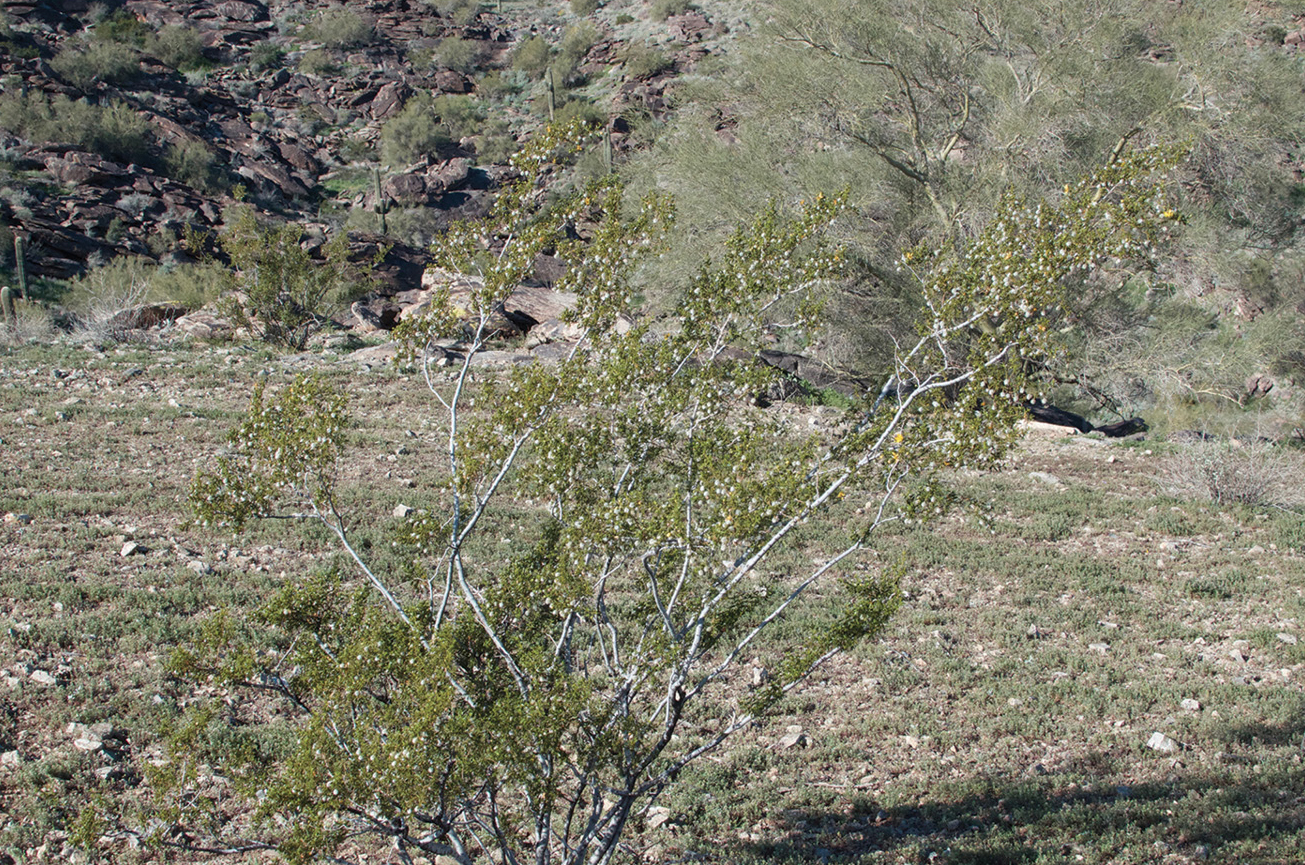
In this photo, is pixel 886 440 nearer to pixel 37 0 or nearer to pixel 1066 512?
pixel 1066 512

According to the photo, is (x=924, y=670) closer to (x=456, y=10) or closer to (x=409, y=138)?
(x=409, y=138)

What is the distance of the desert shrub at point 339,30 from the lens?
39188 mm

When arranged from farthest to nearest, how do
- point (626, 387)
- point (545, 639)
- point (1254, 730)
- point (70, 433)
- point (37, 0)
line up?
point (37, 0) → point (70, 433) → point (1254, 730) → point (545, 639) → point (626, 387)

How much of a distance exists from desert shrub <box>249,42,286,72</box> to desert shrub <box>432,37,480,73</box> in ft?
20.7

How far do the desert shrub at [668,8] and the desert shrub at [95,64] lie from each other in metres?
20.8

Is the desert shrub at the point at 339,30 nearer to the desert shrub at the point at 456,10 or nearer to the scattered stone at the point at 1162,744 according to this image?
the desert shrub at the point at 456,10

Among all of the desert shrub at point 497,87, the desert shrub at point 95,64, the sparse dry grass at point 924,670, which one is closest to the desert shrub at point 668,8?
the desert shrub at point 497,87

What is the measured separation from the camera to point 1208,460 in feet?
32.8

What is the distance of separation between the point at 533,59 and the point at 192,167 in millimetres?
17304

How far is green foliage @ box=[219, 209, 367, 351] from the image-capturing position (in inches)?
566

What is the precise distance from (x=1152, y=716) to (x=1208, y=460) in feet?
17.5

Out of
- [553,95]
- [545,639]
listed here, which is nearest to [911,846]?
[545,639]

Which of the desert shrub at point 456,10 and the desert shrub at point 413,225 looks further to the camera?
the desert shrub at point 456,10

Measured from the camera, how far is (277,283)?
47.3 ft
